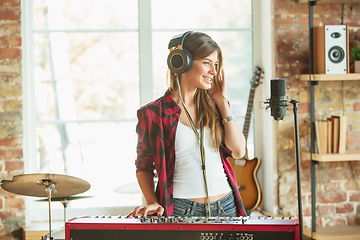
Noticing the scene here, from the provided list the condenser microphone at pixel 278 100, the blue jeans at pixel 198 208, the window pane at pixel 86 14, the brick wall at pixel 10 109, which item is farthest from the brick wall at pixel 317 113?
the brick wall at pixel 10 109

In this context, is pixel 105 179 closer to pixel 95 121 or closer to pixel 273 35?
pixel 95 121

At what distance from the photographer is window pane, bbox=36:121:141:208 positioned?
2.83 metres

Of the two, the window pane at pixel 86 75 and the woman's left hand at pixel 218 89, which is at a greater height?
the window pane at pixel 86 75

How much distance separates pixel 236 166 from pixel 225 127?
1.24 meters

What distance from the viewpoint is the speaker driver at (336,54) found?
2.54 metres

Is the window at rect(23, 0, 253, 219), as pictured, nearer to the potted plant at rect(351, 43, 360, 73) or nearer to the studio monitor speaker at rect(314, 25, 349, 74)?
the studio monitor speaker at rect(314, 25, 349, 74)

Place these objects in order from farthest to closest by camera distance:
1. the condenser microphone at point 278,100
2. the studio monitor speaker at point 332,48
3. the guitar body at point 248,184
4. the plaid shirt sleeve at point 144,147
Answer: the guitar body at point 248,184 < the studio monitor speaker at point 332,48 < the plaid shirt sleeve at point 144,147 < the condenser microphone at point 278,100

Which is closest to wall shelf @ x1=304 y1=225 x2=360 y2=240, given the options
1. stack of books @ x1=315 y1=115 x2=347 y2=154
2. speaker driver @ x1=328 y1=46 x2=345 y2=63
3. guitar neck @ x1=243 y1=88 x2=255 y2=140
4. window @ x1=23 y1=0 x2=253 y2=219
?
stack of books @ x1=315 y1=115 x2=347 y2=154

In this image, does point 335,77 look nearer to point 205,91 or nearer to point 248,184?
point 248,184

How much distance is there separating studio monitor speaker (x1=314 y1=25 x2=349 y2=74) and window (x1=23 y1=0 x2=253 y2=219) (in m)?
0.61

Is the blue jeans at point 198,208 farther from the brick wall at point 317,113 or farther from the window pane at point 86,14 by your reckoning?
the window pane at point 86,14

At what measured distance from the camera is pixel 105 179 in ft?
9.47

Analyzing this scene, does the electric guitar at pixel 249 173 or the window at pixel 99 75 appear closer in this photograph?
the electric guitar at pixel 249 173

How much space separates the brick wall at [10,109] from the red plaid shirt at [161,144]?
4.69 ft
